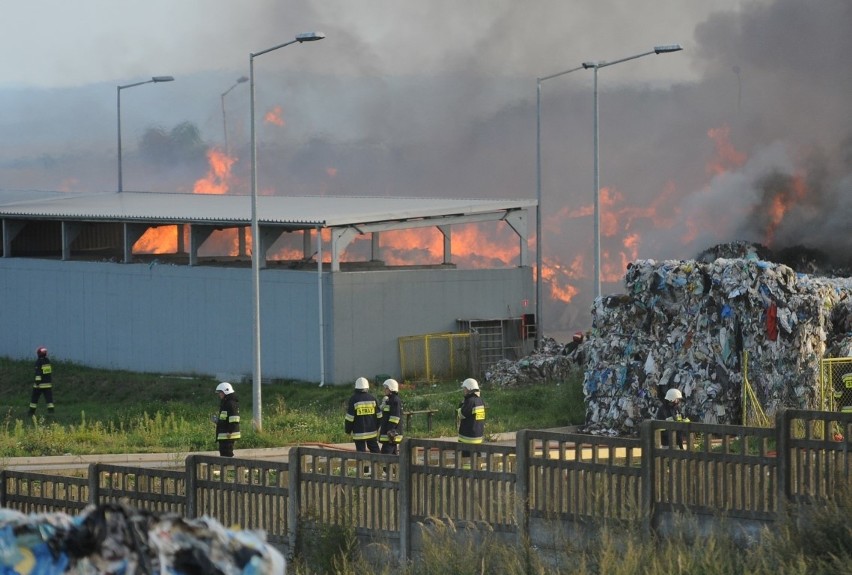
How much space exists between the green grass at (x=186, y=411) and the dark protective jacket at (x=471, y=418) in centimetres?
665

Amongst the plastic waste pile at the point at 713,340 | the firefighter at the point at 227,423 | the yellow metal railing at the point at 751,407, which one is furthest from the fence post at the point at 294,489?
the plastic waste pile at the point at 713,340

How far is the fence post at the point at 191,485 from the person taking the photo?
13.6m

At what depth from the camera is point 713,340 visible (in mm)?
25875

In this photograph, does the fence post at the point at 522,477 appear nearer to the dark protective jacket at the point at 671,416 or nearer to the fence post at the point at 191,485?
the dark protective jacket at the point at 671,416

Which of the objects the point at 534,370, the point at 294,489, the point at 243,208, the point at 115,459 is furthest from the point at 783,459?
the point at 243,208

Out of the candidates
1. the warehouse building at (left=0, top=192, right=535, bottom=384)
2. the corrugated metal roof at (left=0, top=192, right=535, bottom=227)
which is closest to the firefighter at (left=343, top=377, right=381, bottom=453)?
the warehouse building at (left=0, top=192, right=535, bottom=384)

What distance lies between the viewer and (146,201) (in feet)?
155

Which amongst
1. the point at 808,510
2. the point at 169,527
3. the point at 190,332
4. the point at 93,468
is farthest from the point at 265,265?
the point at 169,527

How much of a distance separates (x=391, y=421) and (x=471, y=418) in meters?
1.81

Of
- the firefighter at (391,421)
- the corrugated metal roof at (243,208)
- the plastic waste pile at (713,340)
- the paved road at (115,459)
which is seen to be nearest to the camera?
the firefighter at (391,421)

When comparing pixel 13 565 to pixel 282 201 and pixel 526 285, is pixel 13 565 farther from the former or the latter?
pixel 282 201

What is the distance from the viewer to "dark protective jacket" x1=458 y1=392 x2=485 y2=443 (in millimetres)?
19062

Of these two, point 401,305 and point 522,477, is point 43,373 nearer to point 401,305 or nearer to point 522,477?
point 401,305

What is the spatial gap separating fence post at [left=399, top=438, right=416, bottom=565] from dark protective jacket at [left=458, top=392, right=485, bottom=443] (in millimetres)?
6218
